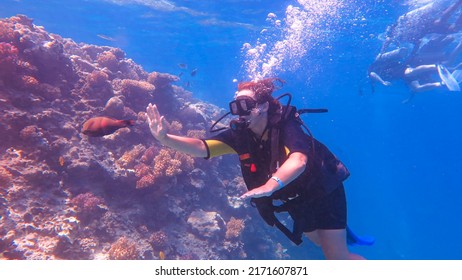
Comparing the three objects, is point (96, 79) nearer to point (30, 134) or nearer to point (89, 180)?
point (30, 134)

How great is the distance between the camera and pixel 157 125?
3.89 meters

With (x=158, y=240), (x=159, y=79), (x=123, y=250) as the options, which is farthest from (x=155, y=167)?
(x=159, y=79)

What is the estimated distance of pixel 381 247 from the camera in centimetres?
4697

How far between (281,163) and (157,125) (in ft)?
5.81

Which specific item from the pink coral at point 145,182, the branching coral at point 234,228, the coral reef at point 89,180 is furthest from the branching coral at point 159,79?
the branching coral at point 234,228

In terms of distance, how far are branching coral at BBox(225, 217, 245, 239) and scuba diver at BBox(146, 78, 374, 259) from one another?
6.37 metres

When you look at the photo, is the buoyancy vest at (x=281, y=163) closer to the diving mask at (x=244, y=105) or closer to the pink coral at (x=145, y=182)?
the diving mask at (x=244, y=105)

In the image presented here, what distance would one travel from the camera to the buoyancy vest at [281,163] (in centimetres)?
366

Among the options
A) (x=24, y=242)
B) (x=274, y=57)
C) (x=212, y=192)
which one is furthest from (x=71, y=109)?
(x=274, y=57)

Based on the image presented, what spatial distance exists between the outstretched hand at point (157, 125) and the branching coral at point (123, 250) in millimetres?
4170

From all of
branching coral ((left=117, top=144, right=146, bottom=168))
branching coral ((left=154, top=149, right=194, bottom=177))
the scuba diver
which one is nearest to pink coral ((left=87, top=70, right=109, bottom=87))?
branching coral ((left=117, top=144, right=146, bottom=168))

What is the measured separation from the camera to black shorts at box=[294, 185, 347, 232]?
12.6 ft
